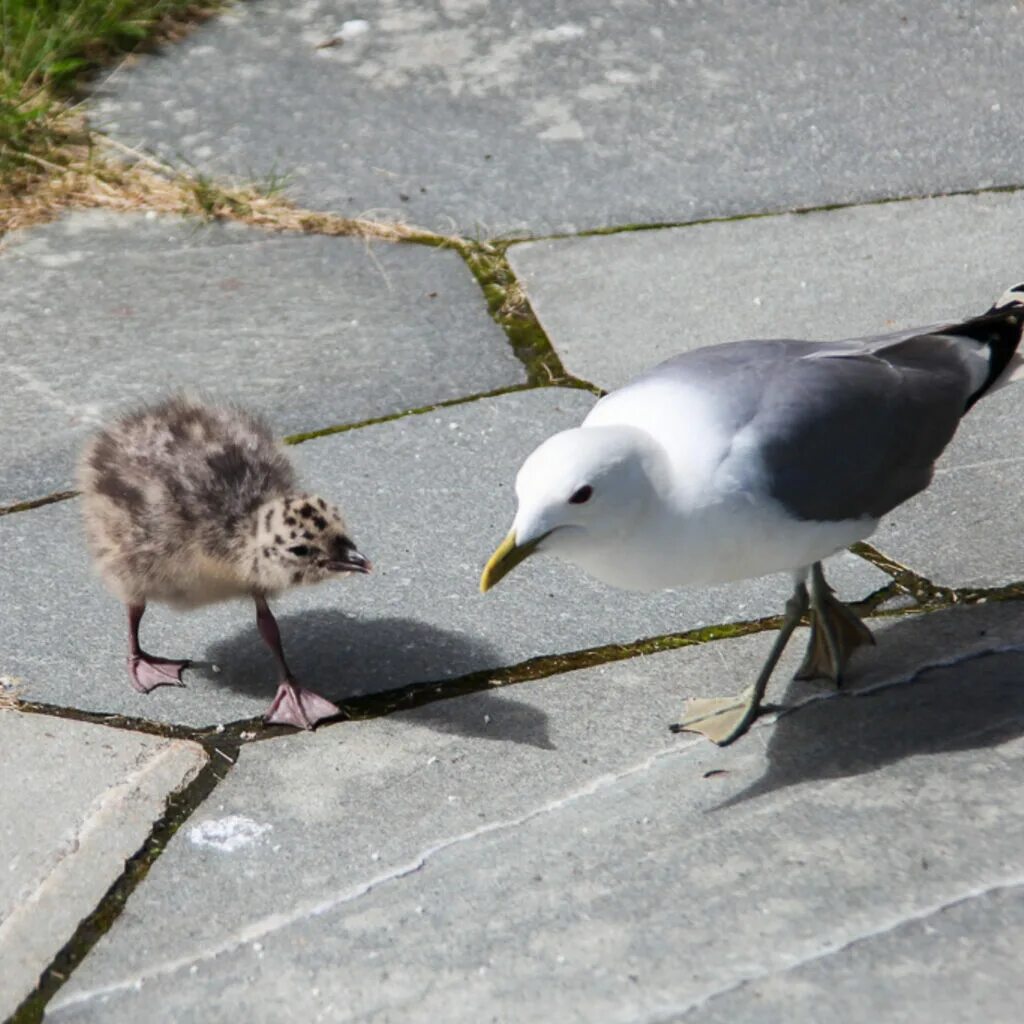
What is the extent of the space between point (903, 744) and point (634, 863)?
62 cm

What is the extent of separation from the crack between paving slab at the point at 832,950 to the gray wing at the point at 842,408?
0.81 metres

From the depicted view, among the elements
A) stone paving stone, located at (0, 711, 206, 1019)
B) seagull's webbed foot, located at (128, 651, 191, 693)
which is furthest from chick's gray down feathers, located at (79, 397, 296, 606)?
stone paving stone, located at (0, 711, 206, 1019)

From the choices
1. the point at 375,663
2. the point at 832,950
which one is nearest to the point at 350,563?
the point at 375,663

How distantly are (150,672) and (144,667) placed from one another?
0.02 meters

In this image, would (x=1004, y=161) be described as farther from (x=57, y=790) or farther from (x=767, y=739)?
(x=57, y=790)

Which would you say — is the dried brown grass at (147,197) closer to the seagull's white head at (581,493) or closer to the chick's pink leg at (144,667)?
the chick's pink leg at (144,667)

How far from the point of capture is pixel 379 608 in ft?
13.0

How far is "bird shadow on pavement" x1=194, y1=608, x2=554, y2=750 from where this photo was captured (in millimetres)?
3553

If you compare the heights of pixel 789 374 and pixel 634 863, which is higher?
pixel 789 374

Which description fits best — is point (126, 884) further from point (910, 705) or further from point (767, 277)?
point (767, 277)

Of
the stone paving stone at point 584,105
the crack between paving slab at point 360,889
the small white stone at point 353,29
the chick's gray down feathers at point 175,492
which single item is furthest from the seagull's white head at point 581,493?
the small white stone at point 353,29

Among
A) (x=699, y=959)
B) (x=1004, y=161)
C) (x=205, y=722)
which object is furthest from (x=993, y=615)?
(x=1004, y=161)

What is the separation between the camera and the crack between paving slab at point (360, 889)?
2.88m

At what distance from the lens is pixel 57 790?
3297 millimetres
